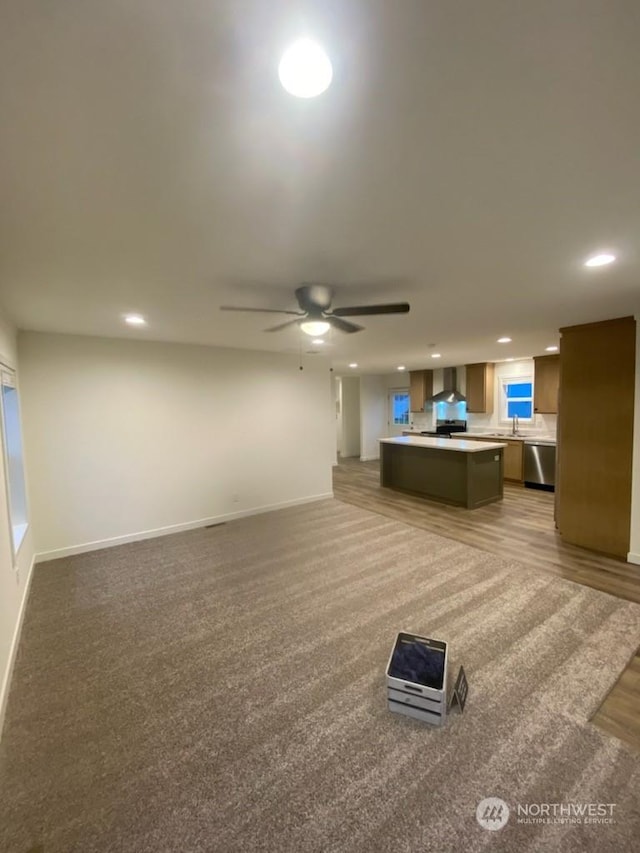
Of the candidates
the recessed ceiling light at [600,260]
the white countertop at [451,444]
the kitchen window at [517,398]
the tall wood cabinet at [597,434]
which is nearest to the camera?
the recessed ceiling light at [600,260]

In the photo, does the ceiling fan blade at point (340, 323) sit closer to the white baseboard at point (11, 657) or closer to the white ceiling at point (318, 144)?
the white ceiling at point (318, 144)

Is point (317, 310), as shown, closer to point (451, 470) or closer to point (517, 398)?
point (451, 470)

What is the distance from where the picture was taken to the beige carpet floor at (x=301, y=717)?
1.42 meters

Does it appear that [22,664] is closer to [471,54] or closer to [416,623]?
[416,623]

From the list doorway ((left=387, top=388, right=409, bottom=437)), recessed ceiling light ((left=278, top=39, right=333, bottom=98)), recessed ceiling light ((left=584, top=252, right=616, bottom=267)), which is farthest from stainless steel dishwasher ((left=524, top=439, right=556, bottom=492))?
recessed ceiling light ((left=278, top=39, right=333, bottom=98))

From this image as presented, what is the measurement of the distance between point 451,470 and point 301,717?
4507 millimetres

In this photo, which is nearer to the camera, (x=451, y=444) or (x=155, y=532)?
(x=155, y=532)

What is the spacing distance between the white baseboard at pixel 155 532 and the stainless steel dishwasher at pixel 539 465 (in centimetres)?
405

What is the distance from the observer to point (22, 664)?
92.3 inches

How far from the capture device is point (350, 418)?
10.8m

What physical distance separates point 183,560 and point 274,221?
11.5 ft

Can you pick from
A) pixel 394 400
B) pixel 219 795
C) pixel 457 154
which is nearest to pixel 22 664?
pixel 219 795

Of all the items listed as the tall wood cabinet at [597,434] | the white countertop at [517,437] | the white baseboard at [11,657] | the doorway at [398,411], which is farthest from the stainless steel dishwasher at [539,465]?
the white baseboard at [11,657]

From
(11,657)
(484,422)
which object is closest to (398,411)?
(484,422)
